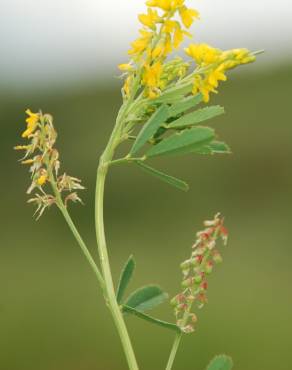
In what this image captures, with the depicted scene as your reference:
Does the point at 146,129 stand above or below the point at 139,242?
below

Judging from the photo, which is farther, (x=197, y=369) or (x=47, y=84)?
(x=47, y=84)

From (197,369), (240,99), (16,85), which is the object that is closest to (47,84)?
(16,85)

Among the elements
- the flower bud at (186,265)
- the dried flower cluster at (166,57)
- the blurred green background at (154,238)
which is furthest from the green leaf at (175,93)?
the blurred green background at (154,238)

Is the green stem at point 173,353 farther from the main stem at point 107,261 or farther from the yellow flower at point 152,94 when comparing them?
the yellow flower at point 152,94

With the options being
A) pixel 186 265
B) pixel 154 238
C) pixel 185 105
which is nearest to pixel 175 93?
pixel 185 105

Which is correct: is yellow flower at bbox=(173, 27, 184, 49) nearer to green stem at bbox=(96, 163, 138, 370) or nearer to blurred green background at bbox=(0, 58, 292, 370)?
green stem at bbox=(96, 163, 138, 370)

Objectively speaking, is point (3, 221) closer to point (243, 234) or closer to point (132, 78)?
point (243, 234)

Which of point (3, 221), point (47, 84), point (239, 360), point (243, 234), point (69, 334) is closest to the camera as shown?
point (239, 360)
